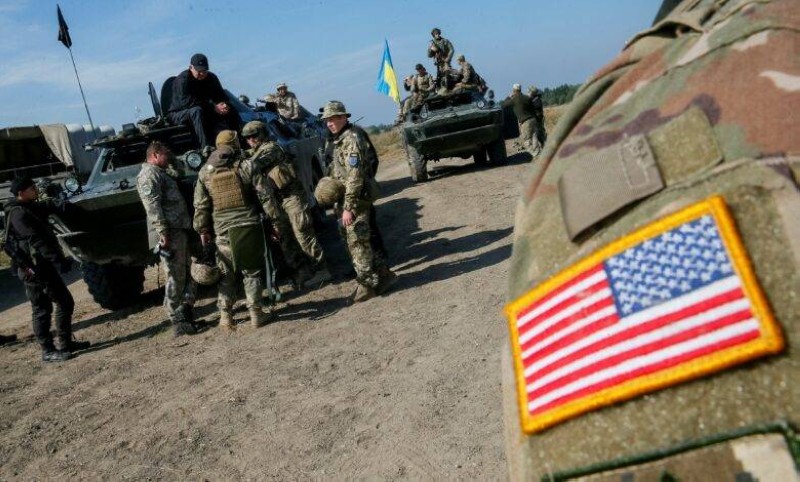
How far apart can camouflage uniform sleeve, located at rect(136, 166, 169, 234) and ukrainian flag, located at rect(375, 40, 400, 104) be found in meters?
11.7

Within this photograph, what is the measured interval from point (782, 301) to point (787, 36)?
13.1 inches

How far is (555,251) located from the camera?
2.85 ft

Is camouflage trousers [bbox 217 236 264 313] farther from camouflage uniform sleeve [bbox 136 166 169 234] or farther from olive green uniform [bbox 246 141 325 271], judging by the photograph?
olive green uniform [bbox 246 141 325 271]

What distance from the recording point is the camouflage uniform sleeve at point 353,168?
18.0ft

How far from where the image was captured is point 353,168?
18.0ft

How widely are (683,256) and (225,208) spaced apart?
5.01 metres

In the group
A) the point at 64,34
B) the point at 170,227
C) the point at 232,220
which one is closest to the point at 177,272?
the point at 170,227

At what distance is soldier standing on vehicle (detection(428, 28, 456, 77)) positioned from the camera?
1576cm

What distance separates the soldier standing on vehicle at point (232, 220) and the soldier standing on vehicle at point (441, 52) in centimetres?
1107

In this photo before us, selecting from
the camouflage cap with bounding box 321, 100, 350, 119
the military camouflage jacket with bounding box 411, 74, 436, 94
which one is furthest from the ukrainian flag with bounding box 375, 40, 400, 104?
the camouflage cap with bounding box 321, 100, 350, 119

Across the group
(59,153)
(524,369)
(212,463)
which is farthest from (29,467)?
(59,153)

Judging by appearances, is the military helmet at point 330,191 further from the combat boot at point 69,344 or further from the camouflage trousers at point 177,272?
the combat boot at point 69,344

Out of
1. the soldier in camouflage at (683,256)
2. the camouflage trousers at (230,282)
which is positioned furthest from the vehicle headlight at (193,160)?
the soldier in camouflage at (683,256)

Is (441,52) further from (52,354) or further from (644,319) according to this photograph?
(644,319)
